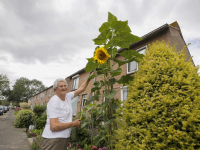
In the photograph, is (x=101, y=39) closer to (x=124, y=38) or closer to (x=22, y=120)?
(x=124, y=38)

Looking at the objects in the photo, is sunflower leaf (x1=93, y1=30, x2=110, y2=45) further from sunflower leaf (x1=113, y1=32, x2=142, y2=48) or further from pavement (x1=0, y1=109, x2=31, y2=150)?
pavement (x1=0, y1=109, x2=31, y2=150)

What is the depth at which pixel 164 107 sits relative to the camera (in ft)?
4.27

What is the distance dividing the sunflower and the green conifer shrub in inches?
22.4

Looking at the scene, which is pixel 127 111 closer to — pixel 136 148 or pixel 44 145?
pixel 136 148

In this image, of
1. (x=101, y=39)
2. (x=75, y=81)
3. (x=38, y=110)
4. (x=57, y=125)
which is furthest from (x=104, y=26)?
(x=75, y=81)

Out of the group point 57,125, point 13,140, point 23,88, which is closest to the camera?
point 57,125

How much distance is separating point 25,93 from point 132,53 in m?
74.5

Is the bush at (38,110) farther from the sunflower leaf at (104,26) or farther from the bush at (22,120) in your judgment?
the sunflower leaf at (104,26)

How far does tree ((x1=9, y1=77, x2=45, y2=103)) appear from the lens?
63.7 metres

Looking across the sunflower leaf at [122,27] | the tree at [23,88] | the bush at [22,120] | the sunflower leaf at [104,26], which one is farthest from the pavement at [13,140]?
the tree at [23,88]

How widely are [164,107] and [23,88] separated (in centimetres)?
7459

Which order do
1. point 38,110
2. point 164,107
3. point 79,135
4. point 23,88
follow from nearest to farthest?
point 164,107 → point 79,135 → point 38,110 → point 23,88

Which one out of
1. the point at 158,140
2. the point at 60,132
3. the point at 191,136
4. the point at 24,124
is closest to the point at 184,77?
the point at 191,136

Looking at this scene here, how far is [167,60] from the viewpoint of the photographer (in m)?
1.64
